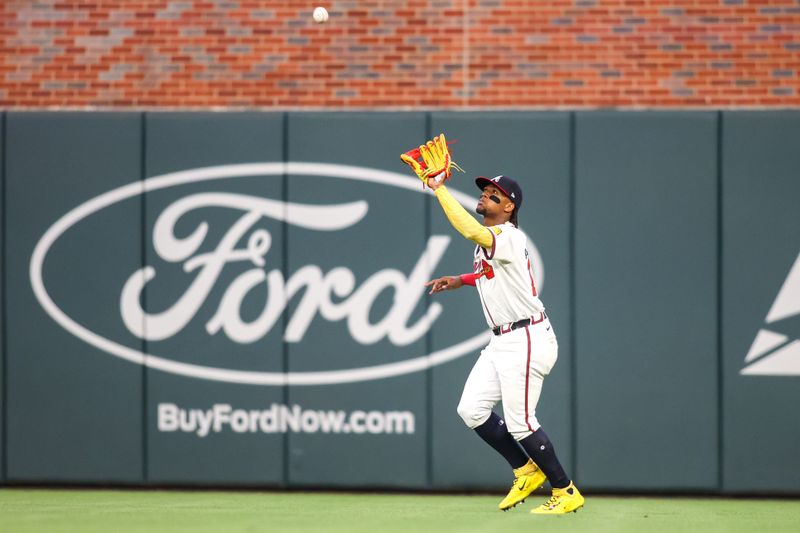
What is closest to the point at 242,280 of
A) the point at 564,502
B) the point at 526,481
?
the point at 526,481

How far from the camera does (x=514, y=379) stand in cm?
676

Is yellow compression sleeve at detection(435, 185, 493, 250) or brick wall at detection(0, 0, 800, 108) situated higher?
brick wall at detection(0, 0, 800, 108)

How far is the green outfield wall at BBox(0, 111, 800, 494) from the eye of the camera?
26.3ft

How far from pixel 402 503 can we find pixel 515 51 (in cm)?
343

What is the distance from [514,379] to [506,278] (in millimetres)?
608

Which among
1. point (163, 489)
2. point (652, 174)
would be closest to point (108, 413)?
point (163, 489)

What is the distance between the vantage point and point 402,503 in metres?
7.74

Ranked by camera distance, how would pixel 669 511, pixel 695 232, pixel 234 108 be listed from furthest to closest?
pixel 234 108 < pixel 695 232 < pixel 669 511

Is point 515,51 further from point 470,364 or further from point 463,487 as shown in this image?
point 463,487

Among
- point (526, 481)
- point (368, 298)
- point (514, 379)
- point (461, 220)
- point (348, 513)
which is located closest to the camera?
point (461, 220)

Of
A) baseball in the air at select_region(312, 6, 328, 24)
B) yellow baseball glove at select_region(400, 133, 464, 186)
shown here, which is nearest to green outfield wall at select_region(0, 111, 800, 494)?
baseball in the air at select_region(312, 6, 328, 24)

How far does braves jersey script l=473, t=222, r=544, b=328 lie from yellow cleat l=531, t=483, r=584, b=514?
110 centimetres

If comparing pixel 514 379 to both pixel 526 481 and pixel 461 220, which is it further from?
pixel 461 220

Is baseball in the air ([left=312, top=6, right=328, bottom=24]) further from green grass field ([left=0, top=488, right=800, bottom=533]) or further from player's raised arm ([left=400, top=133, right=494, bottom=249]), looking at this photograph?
green grass field ([left=0, top=488, right=800, bottom=533])
